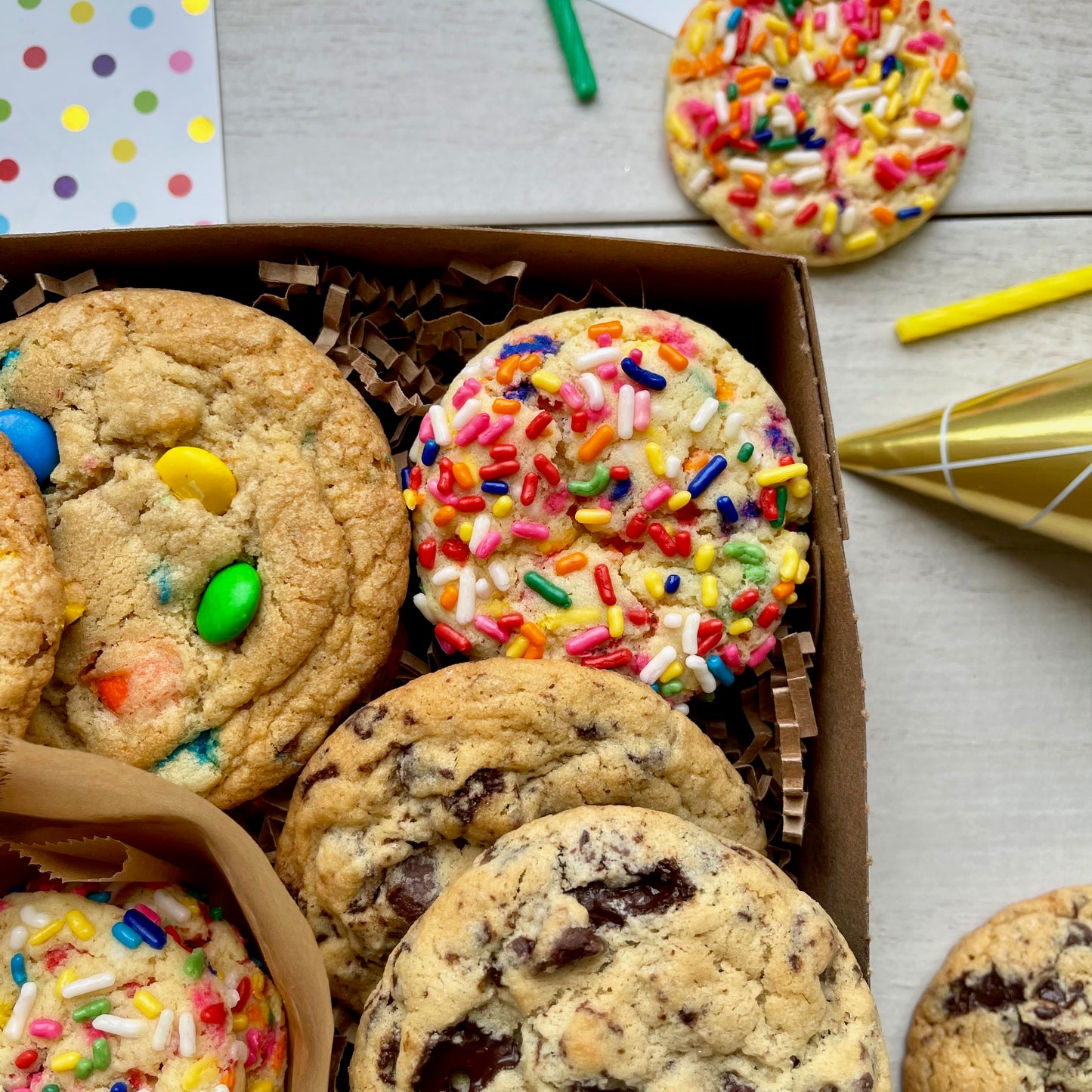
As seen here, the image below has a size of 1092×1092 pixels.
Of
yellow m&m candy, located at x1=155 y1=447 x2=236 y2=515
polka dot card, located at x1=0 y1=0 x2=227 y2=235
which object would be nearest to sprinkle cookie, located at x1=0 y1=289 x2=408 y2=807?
→ yellow m&m candy, located at x1=155 y1=447 x2=236 y2=515

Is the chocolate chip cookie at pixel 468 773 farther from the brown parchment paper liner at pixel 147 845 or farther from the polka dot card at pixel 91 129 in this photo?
the polka dot card at pixel 91 129

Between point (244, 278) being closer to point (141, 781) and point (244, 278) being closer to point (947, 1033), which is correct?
point (141, 781)

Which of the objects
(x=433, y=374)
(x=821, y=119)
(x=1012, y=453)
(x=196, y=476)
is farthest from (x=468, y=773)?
(x=821, y=119)

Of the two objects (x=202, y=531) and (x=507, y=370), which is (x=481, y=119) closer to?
(x=507, y=370)

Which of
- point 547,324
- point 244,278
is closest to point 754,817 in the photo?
point 547,324

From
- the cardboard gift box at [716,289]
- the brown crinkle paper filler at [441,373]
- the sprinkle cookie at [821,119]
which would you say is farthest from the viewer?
the sprinkle cookie at [821,119]

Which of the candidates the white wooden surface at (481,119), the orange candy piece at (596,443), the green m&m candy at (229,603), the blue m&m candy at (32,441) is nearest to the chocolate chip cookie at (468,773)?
the green m&m candy at (229,603)
